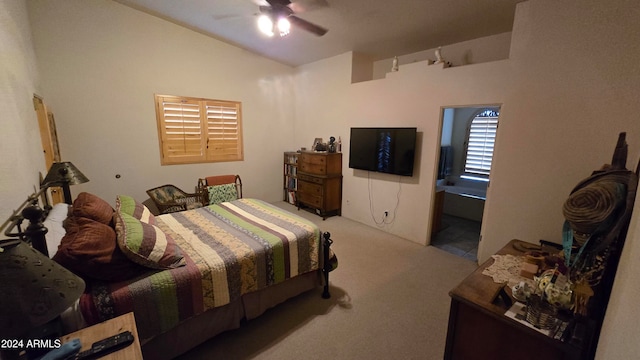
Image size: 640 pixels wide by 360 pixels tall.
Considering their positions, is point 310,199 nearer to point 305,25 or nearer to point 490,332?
point 305,25

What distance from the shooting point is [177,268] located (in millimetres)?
1723

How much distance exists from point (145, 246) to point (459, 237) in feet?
13.6

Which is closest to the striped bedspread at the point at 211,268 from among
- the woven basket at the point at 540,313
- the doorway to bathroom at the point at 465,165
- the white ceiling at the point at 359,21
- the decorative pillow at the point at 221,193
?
the decorative pillow at the point at 221,193

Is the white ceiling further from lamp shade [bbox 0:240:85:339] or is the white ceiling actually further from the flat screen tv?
lamp shade [bbox 0:240:85:339]

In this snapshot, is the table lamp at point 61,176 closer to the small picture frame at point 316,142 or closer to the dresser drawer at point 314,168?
the dresser drawer at point 314,168

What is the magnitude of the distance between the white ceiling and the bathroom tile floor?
2.95 metres

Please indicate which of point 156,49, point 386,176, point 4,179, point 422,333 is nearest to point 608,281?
point 422,333

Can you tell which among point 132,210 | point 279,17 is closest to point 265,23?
point 279,17

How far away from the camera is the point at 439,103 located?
3256 millimetres

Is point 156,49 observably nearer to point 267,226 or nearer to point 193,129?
point 193,129

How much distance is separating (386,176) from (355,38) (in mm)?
2182

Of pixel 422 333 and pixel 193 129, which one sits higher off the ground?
pixel 193 129

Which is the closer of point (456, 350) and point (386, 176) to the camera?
point (456, 350)

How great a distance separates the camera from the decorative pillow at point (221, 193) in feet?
13.6
